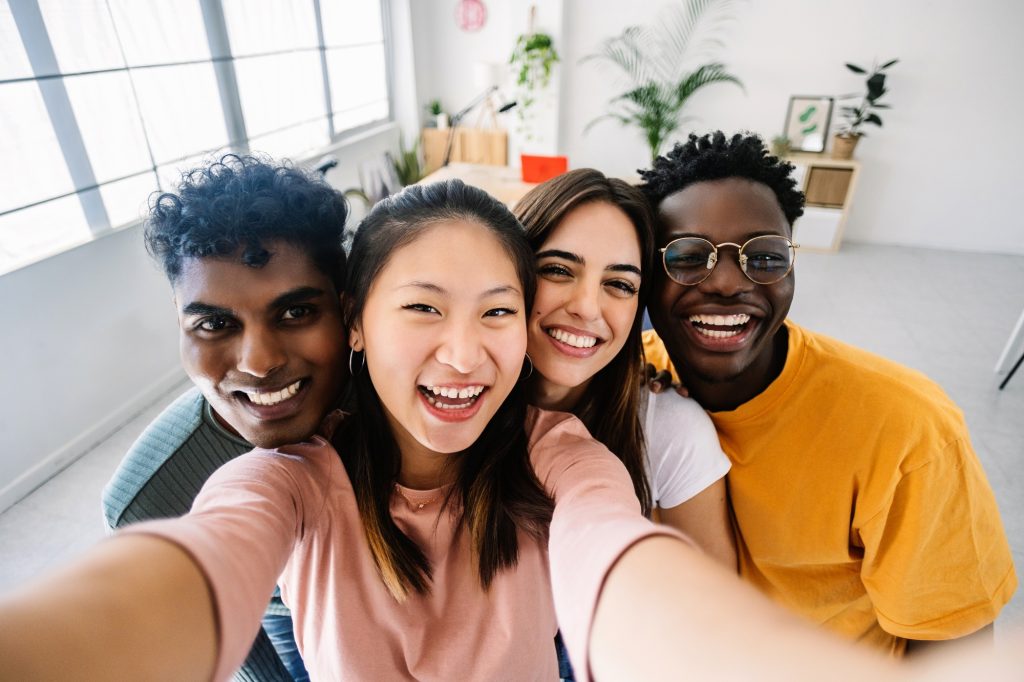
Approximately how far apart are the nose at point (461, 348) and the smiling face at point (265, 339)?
Answer: 0.30 metres

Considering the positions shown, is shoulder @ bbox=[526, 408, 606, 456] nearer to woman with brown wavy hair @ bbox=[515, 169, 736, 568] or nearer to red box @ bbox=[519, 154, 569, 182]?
woman with brown wavy hair @ bbox=[515, 169, 736, 568]

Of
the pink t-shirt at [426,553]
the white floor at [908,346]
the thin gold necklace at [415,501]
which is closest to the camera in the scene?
the pink t-shirt at [426,553]

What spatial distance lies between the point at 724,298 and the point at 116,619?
3.78 feet

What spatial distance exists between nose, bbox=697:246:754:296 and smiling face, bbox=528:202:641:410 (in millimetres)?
173

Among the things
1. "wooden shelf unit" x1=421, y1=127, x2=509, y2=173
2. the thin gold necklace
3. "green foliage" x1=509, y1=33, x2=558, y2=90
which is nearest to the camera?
the thin gold necklace

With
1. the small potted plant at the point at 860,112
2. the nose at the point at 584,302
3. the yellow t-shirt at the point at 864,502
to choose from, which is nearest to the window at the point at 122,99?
the nose at the point at 584,302

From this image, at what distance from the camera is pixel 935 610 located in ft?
3.59

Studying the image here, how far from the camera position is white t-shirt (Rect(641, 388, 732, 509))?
1.20m

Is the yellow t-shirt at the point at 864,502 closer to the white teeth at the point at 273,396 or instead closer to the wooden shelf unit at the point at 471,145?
the white teeth at the point at 273,396

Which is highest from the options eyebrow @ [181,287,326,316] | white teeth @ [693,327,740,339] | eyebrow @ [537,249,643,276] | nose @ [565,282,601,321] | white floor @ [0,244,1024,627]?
eyebrow @ [537,249,643,276]

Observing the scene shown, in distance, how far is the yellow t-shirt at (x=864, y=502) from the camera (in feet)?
3.47

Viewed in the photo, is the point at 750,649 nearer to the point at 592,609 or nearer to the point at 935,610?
the point at 592,609

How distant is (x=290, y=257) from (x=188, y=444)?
551 mm

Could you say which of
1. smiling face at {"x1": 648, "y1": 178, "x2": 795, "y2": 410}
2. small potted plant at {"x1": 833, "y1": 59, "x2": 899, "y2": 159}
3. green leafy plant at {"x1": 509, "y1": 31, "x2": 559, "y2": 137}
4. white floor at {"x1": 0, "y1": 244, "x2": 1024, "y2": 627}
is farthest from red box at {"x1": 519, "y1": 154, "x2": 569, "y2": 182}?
smiling face at {"x1": 648, "y1": 178, "x2": 795, "y2": 410}
